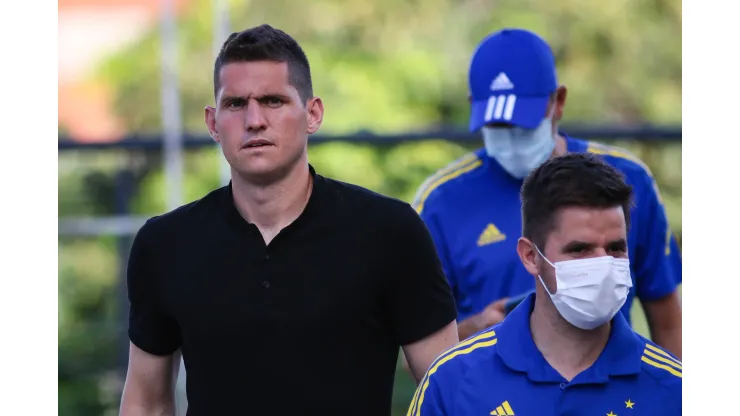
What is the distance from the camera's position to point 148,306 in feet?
10.4

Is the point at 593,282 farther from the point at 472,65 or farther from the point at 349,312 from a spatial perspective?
the point at 472,65

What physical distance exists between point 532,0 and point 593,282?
1026 cm

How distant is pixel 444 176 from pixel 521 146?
0.98 feet

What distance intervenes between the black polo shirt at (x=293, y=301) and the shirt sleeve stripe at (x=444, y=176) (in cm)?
113

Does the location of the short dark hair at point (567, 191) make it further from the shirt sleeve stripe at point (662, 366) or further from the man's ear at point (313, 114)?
the man's ear at point (313, 114)

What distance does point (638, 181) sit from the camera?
4004mm

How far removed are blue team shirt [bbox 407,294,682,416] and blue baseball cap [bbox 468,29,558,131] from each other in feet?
4.56

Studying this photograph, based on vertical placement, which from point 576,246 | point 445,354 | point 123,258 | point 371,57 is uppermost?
point 371,57

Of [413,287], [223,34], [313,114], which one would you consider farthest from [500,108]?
[223,34]

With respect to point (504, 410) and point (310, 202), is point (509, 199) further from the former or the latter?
point (504, 410)

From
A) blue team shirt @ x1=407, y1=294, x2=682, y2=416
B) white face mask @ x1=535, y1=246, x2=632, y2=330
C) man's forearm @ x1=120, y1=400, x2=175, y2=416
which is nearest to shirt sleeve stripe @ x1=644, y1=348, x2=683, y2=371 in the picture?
blue team shirt @ x1=407, y1=294, x2=682, y2=416

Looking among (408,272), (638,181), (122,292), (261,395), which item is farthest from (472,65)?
(122,292)

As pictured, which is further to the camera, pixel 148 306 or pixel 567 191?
pixel 148 306

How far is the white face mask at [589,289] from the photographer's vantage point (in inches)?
111
